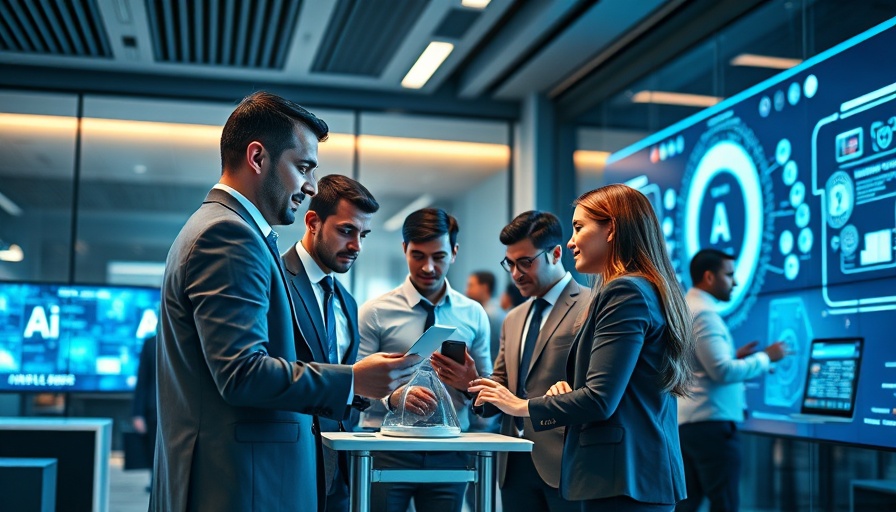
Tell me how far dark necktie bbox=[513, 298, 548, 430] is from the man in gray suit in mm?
1208

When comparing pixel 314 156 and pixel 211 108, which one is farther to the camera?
pixel 211 108

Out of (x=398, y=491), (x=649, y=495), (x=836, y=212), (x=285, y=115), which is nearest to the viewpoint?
(x=285, y=115)

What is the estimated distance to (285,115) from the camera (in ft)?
7.32

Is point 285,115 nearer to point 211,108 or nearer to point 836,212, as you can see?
point 836,212

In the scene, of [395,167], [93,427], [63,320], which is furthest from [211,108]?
[93,427]

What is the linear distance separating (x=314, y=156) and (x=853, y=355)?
9.86 feet

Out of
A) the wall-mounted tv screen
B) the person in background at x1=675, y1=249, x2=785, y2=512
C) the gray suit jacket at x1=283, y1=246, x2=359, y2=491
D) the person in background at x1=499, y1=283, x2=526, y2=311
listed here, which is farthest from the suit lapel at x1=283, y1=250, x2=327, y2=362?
the wall-mounted tv screen

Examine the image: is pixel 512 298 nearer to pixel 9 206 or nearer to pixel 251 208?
pixel 9 206

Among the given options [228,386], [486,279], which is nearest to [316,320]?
[228,386]

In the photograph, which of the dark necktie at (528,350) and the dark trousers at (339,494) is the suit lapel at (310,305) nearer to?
the dark trousers at (339,494)

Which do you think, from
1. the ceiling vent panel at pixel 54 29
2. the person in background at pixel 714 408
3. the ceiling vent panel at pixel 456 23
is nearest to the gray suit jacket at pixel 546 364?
the person in background at pixel 714 408

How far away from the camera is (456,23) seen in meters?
6.90

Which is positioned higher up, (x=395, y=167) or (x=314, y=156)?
(x=395, y=167)

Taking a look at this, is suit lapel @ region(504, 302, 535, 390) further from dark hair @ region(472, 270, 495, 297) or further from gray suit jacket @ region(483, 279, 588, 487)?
dark hair @ region(472, 270, 495, 297)
